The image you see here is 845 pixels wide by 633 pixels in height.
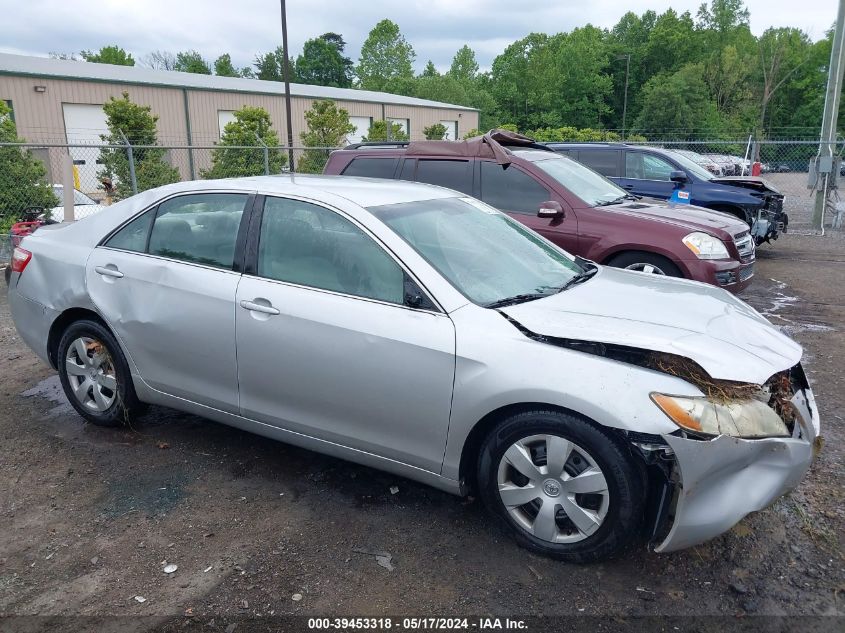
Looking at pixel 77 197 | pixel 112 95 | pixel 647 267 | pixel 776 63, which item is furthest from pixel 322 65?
→ pixel 647 267

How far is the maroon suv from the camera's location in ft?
20.4

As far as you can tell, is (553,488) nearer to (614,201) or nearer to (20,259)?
(20,259)

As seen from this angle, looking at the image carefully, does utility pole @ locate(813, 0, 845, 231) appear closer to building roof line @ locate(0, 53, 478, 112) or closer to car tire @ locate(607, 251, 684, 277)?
car tire @ locate(607, 251, 684, 277)

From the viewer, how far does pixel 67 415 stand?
4602 mm

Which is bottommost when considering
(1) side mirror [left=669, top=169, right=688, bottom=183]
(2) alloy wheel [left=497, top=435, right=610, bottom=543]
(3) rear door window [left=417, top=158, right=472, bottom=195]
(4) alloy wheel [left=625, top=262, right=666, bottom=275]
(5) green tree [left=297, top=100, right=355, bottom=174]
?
(2) alloy wheel [left=497, top=435, right=610, bottom=543]

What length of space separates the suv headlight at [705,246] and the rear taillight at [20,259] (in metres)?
5.44

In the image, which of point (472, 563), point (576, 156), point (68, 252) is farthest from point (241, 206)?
point (576, 156)

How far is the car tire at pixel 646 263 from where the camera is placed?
622 cm

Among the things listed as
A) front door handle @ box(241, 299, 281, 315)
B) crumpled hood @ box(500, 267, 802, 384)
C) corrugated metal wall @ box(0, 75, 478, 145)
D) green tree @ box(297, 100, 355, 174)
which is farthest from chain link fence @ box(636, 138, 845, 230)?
corrugated metal wall @ box(0, 75, 478, 145)

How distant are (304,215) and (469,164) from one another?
383 centimetres

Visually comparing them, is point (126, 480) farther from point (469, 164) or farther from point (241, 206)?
point (469, 164)

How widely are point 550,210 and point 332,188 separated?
298 centimetres

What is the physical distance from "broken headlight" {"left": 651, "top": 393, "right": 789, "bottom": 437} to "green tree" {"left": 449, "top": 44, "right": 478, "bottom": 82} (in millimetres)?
87690

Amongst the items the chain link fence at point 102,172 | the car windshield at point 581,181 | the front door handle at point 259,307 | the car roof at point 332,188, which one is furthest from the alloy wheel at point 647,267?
the chain link fence at point 102,172
